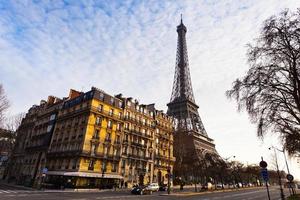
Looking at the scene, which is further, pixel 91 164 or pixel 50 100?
pixel 50 100

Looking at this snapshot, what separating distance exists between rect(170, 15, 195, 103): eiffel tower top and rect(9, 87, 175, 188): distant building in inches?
1836

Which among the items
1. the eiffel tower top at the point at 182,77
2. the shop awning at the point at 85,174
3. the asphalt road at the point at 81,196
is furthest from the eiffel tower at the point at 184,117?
the asphalt road at the point at 81,196

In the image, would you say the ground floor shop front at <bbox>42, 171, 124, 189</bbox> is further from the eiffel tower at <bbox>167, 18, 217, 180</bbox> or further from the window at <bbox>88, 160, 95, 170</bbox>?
the eiffel tower at <bbox>167, 18, 217, 180</bbox>

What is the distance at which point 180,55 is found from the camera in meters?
124

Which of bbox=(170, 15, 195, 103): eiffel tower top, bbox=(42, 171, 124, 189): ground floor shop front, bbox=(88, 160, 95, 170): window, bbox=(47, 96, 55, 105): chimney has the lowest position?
bbox=(42, 171, 124, 189): ground floor shop front

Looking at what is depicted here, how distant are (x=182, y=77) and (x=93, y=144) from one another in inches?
3141

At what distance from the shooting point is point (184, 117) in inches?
4013

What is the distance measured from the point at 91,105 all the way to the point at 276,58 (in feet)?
123

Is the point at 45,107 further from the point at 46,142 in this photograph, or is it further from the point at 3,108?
the point at 3,108

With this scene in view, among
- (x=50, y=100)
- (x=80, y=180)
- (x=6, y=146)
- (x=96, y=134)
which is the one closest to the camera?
(x=80, y=180)

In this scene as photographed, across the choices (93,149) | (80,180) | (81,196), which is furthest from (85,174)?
(81,196)

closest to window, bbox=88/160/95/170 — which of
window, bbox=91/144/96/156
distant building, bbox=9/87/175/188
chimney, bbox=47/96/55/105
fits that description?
distant building, bbox=9/87/175/188

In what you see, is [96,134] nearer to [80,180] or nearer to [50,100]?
[80,180]

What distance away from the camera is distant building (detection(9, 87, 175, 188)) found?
44.5m
